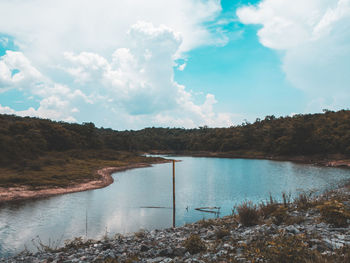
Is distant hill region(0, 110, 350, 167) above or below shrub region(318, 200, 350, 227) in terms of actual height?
above

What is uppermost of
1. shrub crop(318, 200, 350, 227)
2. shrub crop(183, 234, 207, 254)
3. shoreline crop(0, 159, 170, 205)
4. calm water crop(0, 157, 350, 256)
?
shrub crop(318, 200, 350, 227)

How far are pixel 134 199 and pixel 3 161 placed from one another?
111 ft

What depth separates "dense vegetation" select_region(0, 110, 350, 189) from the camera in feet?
181

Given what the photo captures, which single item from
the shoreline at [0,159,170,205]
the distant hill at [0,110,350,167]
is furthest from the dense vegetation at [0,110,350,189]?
the shoreline at [0,159,170,205]

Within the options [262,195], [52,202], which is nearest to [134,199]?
[52,202]

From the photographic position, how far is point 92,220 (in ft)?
95.2

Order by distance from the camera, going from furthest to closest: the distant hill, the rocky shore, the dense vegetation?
the distant hill
the dense vegetation
the rocky shore

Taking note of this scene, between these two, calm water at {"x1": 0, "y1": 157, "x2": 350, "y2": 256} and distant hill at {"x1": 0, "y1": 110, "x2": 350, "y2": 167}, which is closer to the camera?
calm water at {"x1": 0, "y1": 157, "x2": 350, "y2": 256}

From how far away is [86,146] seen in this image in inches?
4818

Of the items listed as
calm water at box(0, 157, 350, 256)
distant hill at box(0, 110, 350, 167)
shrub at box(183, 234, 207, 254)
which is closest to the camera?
shrub at box(183, 234, 207, 254)

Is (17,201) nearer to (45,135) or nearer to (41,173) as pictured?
(41,173)

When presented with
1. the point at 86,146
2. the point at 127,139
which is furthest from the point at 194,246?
the point at 127,139

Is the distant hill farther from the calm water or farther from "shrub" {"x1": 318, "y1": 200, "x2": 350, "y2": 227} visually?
"shrub" {"x1": 318, "y1": 200, "x2": 350, "y2": 227}

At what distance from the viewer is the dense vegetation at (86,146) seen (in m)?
55.1
